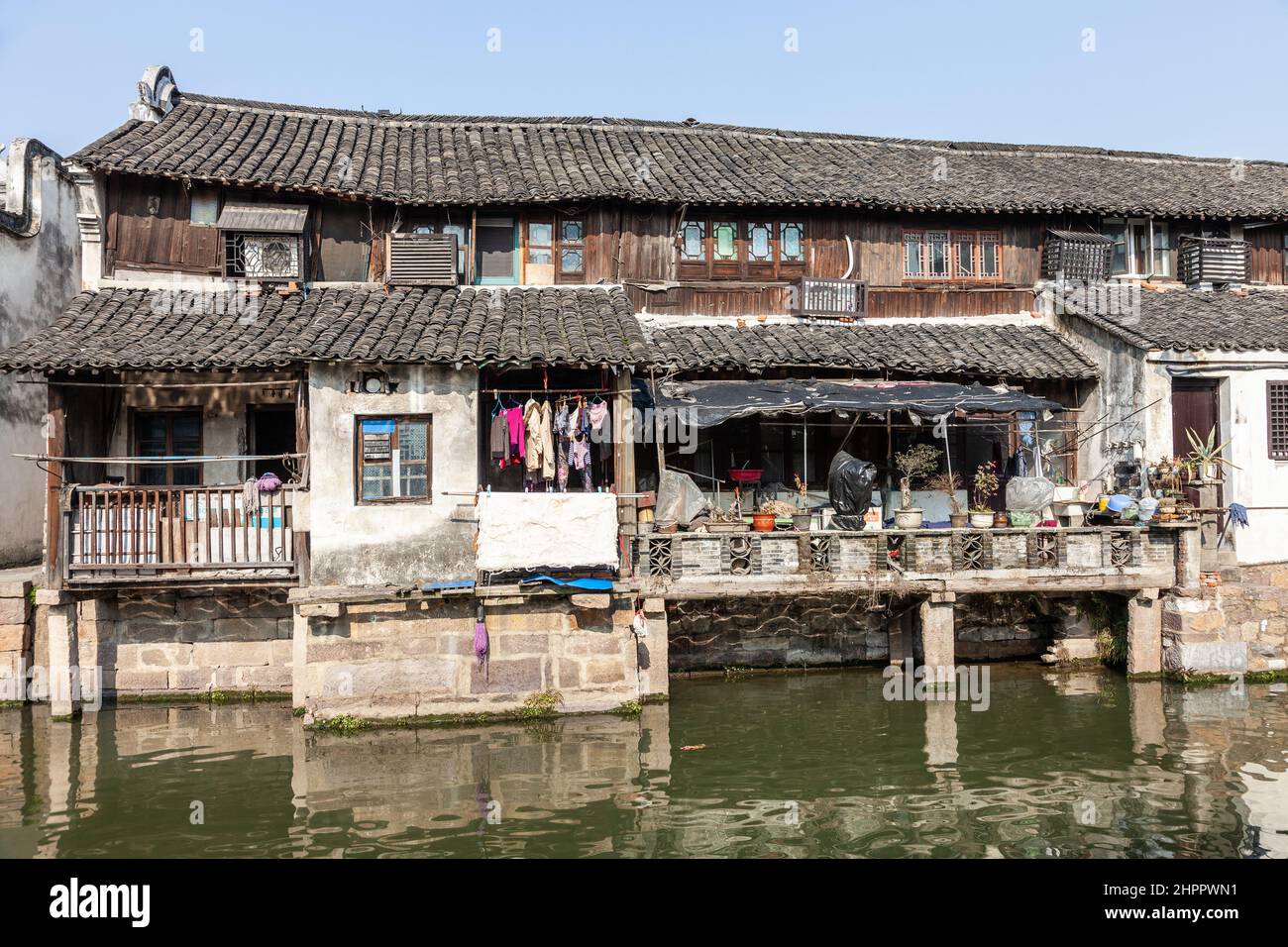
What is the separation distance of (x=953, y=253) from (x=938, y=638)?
330 inches

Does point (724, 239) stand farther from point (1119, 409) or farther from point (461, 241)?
point (1119, 409)

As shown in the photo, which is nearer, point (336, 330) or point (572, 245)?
point (336, 330)

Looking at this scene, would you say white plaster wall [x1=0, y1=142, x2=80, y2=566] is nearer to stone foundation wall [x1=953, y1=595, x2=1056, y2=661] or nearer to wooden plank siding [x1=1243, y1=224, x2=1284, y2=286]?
stone foundation wall [x1=953, y1=595, x2=1056, y2=661]

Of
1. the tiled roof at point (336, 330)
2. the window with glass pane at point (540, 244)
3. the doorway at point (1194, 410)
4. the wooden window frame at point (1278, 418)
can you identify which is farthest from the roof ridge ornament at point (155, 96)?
the wooden window frame at point (1278, 418)

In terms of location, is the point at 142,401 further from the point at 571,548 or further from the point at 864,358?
the point at 864,358

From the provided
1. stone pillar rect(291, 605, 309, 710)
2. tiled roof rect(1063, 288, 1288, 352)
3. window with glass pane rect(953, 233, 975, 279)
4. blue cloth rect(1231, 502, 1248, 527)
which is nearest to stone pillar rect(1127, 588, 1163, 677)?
blue cloth rect(1231, 502, 1248, 527)

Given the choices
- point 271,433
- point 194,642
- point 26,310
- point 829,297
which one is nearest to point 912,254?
point 829,297

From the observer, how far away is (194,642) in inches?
611

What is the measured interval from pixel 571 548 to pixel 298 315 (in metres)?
6.16

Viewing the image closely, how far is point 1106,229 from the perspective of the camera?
19812mm

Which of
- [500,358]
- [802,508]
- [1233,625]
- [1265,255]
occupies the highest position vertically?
[1265,255]

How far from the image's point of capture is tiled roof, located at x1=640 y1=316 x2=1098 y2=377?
54.3 ft

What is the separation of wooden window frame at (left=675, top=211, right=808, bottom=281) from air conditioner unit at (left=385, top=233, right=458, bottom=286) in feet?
14.6

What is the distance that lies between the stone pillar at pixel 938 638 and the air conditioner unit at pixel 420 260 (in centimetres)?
1027
